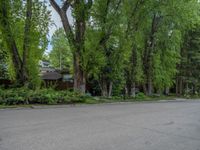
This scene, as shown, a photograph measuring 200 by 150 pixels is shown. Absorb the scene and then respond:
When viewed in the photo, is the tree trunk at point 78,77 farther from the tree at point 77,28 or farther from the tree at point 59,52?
the tree at point 59,52

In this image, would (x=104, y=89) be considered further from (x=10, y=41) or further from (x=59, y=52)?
(x=59, y=52)

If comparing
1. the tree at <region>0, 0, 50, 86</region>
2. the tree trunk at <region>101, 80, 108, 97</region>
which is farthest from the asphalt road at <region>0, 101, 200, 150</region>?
the tree trunk at <region>101, 80, 108, 97</region>

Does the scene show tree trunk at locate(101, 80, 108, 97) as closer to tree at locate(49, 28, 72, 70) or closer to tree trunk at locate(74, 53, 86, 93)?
tree trunk at locate(74, 53, 86, 93)

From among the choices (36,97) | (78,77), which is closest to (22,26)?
(78,77)

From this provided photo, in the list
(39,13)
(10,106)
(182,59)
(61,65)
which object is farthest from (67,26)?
(61,65)

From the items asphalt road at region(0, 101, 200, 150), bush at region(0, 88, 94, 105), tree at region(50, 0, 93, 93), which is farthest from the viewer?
tree at region(50, 0, 93, 93)

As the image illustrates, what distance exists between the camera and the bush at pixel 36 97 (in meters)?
14.3

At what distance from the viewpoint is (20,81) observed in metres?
17.6

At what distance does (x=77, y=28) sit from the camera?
64.8 ft

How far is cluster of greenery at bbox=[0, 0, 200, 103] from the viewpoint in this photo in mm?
17281

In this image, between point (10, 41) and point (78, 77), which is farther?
point (78, 77)

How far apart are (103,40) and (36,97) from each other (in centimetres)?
748

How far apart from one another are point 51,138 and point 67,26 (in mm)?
14097

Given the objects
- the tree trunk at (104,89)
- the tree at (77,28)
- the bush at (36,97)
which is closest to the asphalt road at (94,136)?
the bush at (36,97)
